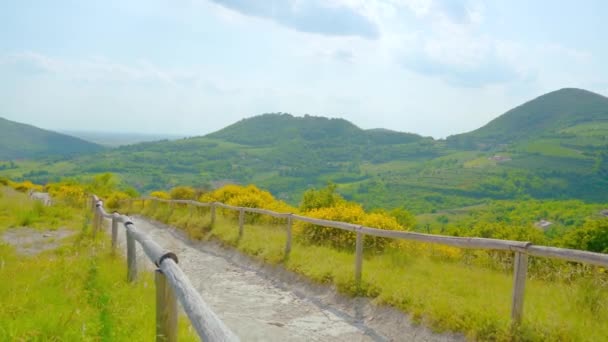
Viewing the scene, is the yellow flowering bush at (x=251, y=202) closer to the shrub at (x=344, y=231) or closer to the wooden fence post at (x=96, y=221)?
the shrub at (x=344, y=231)

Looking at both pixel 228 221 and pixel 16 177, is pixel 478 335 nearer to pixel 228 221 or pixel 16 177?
pixel 228 221

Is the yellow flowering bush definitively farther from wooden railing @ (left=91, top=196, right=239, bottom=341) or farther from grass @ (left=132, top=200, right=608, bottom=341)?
wooden railing @ (left=91, top=196, right=239, bottom=341)

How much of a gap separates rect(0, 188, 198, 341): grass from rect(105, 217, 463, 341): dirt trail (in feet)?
4.99

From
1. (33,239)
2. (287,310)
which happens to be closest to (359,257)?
(287,310)

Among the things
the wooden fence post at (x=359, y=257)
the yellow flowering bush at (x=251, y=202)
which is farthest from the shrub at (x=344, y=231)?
the yellow flowering bush at (x=251, y=202)

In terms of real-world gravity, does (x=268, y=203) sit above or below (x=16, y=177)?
above

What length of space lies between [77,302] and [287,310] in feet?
11.2

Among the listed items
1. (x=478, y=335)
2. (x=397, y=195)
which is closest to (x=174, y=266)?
(x=478, y=335)

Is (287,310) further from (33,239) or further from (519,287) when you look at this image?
(33,239)

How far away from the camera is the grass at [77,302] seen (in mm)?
4285

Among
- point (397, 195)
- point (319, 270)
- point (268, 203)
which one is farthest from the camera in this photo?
point (397, 195)

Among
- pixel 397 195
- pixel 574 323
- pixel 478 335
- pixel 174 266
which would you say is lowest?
pixel 397 195

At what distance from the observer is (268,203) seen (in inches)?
811

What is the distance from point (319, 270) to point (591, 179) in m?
195
